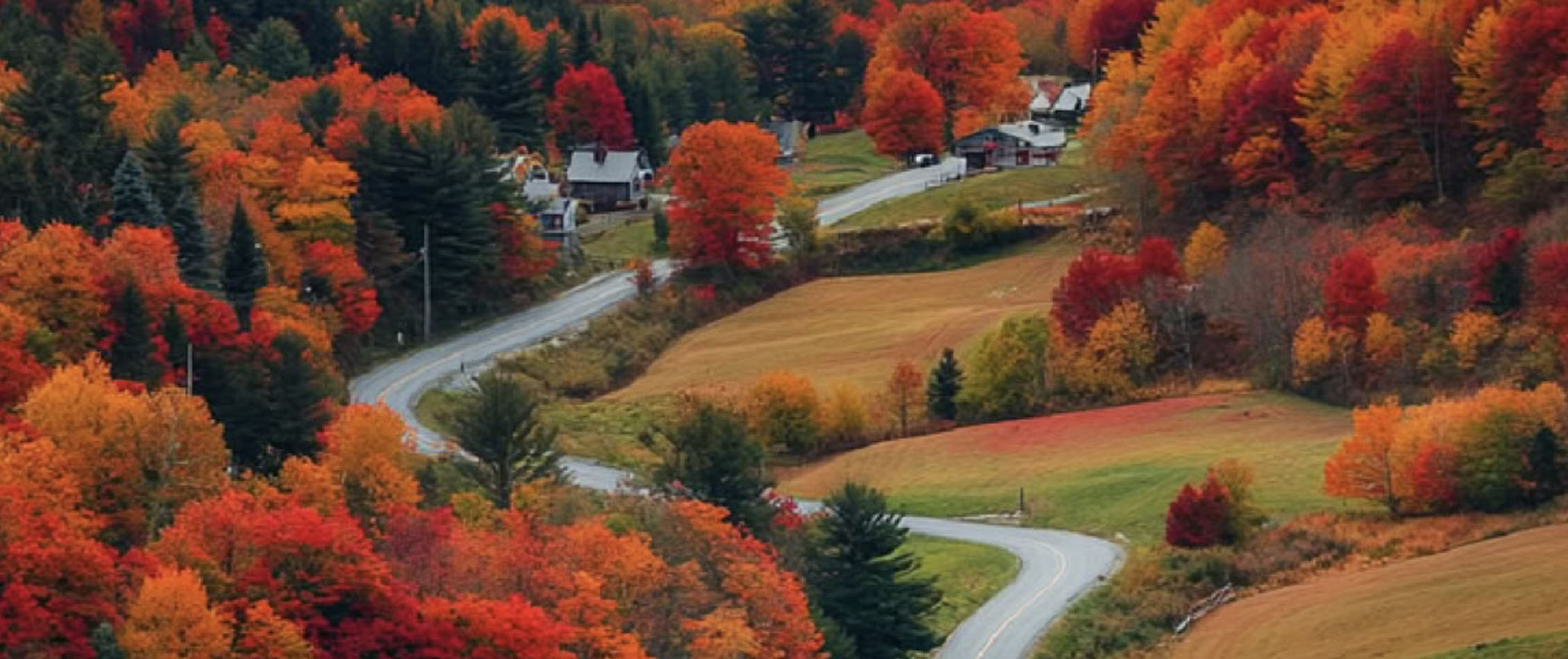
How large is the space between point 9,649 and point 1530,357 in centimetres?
5353

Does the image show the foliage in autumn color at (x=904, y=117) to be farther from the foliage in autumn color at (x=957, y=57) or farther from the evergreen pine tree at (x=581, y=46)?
the evergreen pine tree at (x=581, y=46)

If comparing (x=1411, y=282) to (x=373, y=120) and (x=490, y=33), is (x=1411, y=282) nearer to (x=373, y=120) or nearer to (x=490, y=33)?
(x=373, y=120)

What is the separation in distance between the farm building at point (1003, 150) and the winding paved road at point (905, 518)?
550 cm

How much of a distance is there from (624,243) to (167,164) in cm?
3216

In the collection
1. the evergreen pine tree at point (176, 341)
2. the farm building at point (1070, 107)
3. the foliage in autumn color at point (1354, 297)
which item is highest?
the farm building at point (1070, 107)

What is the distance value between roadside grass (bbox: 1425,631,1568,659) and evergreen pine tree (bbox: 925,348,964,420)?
→ 132ft

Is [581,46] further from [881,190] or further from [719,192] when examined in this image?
[719,192]

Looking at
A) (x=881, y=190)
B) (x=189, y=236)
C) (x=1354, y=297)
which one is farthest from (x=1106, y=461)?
(x=881, y=190)

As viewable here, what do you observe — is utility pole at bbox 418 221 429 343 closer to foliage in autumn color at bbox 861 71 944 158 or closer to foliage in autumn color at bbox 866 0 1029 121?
foliage in autumn color at bbox 861 71 944 158

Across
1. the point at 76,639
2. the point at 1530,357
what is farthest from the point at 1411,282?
the point at 76,639

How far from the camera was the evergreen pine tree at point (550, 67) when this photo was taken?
15588cm

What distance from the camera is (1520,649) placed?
62281mm

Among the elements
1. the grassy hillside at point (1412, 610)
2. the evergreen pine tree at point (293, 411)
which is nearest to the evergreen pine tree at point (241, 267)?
the evergreen pine tree at point (293, 411)

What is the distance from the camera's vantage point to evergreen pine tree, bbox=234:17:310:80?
146m
